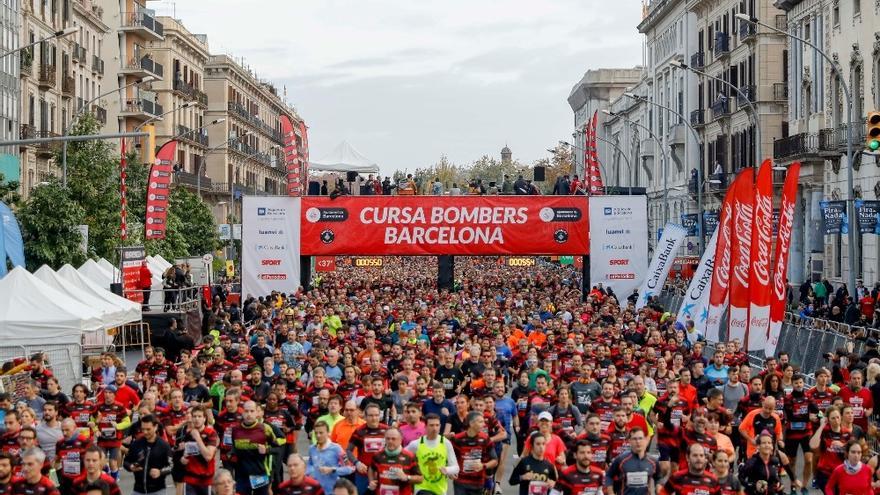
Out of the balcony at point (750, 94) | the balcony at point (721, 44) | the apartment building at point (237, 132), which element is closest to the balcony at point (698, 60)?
the balcony at point (721, 44)

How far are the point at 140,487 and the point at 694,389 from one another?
721 centimetres

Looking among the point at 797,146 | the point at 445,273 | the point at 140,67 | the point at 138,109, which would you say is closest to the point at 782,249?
the point at 445,273

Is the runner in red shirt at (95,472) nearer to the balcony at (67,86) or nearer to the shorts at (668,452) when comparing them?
the shorts at (668,452)

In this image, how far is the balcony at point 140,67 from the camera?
250ft

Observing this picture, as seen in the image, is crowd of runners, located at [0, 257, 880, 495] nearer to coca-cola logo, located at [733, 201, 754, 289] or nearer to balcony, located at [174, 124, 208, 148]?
coca-cola logo, located at [733, 201, 754, 289]

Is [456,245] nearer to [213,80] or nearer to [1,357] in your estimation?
[1,357]

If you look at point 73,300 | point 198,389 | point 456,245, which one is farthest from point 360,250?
point 198,389

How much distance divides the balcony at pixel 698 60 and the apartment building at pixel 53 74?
27911mm

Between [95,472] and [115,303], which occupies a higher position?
[115,303]

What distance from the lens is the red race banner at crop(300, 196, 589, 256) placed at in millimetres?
45406

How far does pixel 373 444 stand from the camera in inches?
553

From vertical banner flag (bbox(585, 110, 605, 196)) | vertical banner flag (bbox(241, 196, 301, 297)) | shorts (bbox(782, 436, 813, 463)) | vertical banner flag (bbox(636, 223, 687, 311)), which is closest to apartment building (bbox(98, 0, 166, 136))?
vertical banner flag (bbox(585, 110, 605, 196))

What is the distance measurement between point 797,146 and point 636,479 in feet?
131

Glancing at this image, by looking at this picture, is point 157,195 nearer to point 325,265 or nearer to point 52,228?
point 52,228
